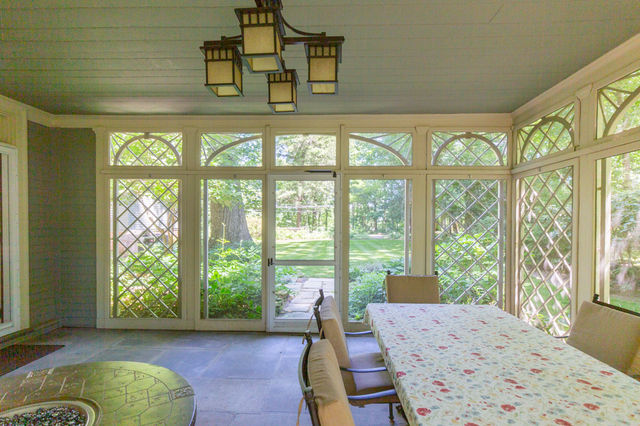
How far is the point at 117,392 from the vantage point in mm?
1541

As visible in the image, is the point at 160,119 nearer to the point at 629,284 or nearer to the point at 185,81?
the point at 185,81

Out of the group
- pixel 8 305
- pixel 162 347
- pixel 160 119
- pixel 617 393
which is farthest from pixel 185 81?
pixel 617 393

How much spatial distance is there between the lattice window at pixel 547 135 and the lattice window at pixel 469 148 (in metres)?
0.22

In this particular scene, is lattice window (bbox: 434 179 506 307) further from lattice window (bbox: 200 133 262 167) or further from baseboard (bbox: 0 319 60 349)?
baseboard (bbox: 0 319 60 349)

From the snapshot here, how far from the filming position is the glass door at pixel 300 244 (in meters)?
3.92

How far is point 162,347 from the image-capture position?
341 centimetres

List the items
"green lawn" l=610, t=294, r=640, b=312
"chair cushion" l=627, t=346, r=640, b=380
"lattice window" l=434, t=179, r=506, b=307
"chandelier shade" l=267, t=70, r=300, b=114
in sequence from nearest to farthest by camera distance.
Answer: "chair cushion" l=627, t=346, r=640, b=380 < "chandelier shade" l=267, t=70, r=300, b=114 < "green lawn" l=610, t=294, r=640, b=312 < "lattice window" l=434, t=179, r=506, b=307

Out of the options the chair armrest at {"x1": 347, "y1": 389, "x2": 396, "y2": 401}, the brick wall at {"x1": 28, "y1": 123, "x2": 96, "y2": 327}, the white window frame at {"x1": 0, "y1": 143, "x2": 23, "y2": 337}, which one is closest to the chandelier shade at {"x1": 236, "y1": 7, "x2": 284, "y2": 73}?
the chair armrest at {"x1": 347, "y1": 389, "x2": 396, "y2": 401}

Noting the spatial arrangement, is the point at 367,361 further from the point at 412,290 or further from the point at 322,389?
the point at 322,389

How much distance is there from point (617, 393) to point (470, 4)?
78.6 inches

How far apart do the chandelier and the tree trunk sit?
7.52ft

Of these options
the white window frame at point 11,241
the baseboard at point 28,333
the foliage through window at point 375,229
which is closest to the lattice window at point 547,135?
the foliage through window at point 375,229

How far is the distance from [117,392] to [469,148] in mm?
4003

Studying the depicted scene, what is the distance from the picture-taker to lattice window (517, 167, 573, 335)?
2.86 m
